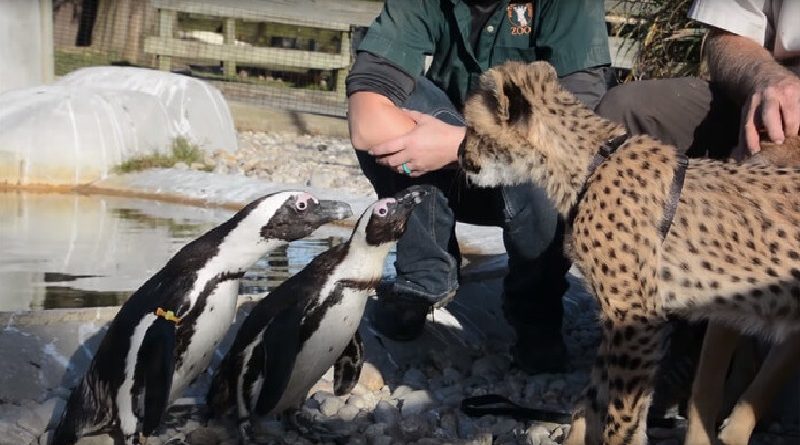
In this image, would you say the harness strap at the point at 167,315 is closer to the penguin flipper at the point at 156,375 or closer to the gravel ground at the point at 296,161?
the penguin flipper at the point at 156,375

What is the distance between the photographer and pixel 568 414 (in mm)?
3822

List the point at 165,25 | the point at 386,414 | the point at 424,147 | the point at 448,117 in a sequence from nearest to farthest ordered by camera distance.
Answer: the point at 386,414 < the point at 424,147 < the point at 448,117 < the point at 165,25

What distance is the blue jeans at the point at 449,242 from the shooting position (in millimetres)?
4258

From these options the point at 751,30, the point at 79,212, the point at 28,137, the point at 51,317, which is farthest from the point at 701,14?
the point at 28,137

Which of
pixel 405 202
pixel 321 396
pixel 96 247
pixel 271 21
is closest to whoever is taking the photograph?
pixel 405 202

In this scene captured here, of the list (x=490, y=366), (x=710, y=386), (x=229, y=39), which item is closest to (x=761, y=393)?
(x=710, y=386)

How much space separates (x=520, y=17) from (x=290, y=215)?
1370mm

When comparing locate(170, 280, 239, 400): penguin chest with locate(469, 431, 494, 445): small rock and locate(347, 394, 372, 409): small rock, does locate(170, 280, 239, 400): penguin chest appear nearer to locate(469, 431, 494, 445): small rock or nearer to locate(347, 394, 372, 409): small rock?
locate(347, 394, 372, 409): small rock

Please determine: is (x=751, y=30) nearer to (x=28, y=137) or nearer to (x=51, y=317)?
(x=51, y=317)

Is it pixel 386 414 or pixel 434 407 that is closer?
pixel 386 414

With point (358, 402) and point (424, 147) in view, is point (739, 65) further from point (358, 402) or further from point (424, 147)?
point (358, 402)

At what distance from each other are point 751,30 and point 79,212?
5235 millimetres

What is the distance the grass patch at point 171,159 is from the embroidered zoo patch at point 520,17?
5.59 m

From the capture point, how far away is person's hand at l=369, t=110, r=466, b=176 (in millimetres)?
4027
